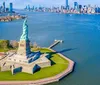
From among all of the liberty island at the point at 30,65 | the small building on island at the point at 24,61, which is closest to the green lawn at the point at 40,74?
the liberty island at the point at 30,65

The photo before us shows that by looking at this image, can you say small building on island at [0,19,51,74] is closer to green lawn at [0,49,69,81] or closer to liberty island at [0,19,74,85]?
liberty island at [0,19,74,85]

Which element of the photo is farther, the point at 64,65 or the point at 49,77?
the point at 64,65

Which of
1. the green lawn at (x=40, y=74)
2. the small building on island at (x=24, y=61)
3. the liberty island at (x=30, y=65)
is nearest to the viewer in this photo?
the green lawn at (x=40, y=74)

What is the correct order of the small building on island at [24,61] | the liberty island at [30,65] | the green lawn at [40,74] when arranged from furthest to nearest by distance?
the small building on island at [24,61] < the liberty island at [30,65] < the green lawn at [40,74]

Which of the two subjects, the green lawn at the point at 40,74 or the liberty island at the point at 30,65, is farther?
the liberty island at the point at 30,65

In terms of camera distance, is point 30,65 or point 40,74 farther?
point 30,65

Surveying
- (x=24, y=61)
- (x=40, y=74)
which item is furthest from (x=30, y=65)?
(x=40, y=74)

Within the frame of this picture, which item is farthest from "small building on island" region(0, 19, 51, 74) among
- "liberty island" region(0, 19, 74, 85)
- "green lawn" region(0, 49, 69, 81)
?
"green lawn" region(0, 49, 69, 81)

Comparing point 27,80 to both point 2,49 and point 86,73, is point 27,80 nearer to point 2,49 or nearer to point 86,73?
point 86,73

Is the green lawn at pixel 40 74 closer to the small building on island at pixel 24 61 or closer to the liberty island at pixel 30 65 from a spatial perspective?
the liberty island at pixel 30 65

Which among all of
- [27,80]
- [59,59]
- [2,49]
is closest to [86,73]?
[59,59]

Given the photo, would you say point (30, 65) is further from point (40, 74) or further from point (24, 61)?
point (40, 74)
